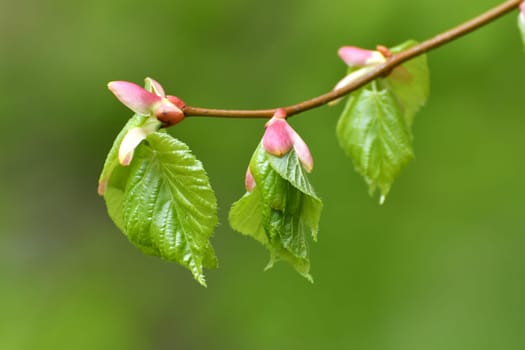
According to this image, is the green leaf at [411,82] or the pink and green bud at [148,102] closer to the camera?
the pink and green bud at [148,102]

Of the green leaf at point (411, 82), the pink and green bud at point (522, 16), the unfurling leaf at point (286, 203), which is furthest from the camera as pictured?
the green leaf at point (411, 82)

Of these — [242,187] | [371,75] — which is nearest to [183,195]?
[371,75]

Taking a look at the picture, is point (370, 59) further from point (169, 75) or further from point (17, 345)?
point (17, 345)

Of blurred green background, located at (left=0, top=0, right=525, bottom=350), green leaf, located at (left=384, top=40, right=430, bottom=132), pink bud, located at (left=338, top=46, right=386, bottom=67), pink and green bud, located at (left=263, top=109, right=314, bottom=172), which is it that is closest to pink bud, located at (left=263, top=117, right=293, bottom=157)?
pink and green bud, located at (left=263, top=109, right=314, bottom=172)

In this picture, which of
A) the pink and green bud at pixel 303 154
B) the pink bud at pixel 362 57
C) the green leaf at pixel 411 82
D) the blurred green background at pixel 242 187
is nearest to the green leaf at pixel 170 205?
the pink and green bud at pixel 303 154

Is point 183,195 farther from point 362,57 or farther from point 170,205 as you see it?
point 362,57

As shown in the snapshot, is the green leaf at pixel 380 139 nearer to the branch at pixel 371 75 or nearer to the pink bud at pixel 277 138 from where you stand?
the branch at pixel 371 75

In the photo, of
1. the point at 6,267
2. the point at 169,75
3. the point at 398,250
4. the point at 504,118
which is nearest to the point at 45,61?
the point at 169,75
